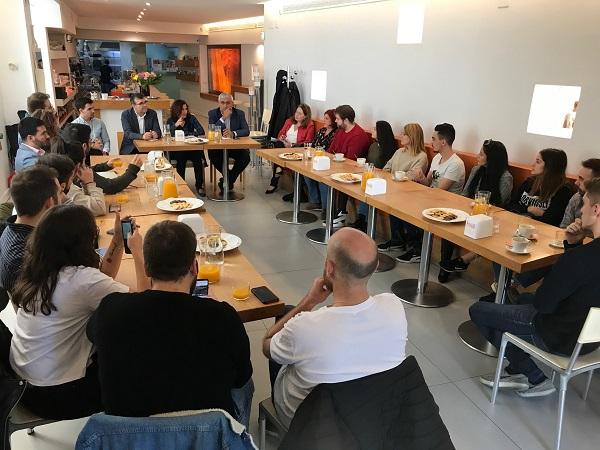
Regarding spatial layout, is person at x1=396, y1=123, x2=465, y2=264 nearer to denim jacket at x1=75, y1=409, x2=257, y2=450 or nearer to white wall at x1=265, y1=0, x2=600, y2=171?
white wall at x1=265, y1=0, x2=600, y2=171

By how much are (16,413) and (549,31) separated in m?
4.29

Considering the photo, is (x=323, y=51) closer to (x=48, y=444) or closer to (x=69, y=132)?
(x=69, y=132)

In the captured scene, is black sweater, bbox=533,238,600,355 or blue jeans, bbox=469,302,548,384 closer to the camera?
black sweater, bbox=533,238,600,355

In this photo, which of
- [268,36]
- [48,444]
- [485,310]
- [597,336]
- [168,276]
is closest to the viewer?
[168,276]

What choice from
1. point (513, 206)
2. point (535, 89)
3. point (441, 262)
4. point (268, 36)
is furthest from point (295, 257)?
point (268, 36)

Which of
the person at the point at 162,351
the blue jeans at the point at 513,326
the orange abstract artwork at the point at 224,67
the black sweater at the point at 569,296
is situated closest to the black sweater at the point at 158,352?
the person at the point at 162,351

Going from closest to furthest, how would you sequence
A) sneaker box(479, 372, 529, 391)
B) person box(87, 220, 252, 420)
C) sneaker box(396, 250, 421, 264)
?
person box(87, 220, 252, 420) → sneaker box(479, 372, 529, 391) → sneaker box(396, 250, 421, 264)

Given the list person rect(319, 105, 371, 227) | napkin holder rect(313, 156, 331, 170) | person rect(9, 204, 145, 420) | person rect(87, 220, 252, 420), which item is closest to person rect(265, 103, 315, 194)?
person rect(319, 105, 371, 227)

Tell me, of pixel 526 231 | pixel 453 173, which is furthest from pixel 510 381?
pixel 453 173

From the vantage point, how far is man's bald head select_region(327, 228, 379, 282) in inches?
62.6

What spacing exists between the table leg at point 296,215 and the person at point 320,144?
0.25m

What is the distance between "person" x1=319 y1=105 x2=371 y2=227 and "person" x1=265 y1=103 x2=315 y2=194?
2.76 feet

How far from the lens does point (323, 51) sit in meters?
6.95

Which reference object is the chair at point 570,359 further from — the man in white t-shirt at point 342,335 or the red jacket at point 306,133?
the red jacket at point 306,133
